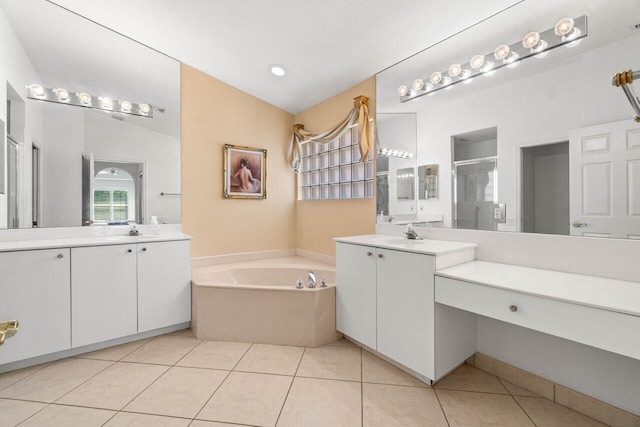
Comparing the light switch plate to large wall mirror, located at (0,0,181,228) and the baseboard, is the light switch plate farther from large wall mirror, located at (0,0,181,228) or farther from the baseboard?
large wall mirror, located at (0,0,181,228)

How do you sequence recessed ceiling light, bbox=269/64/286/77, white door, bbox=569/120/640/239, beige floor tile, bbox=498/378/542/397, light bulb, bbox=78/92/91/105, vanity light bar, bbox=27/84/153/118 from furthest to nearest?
1. recessed ceiling light, bbox=269/64/286/77
2. light bulb, bbox=78/92/91/105
3. vanity light bar, bbox=27/84/153/118
4. beige floor tile, bbox=498/378/542/397
5. white door, bbox=569/120/640/239

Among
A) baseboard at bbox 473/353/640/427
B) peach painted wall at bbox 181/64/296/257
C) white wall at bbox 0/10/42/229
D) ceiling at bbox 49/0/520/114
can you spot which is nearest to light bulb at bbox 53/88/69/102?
white wall at bbox 0/10/42/229

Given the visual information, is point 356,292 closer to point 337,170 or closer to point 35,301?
point 337,170

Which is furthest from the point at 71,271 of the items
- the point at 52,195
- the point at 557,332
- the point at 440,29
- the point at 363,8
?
the point at 440,29

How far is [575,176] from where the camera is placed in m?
1.44

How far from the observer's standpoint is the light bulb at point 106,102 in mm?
2391

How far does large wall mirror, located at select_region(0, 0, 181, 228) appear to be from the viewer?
79.1 inches

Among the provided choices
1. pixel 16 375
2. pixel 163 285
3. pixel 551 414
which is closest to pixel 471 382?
pixel 551 414

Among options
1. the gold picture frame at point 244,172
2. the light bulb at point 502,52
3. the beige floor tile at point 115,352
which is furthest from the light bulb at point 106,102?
the light bulb at point 502,52

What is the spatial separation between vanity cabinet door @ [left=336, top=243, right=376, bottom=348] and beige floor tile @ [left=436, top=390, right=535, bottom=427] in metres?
0.54

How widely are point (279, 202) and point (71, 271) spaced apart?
208 centimetres

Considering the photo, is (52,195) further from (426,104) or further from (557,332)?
(557,332)

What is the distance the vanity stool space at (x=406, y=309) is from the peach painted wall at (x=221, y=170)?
1.56m

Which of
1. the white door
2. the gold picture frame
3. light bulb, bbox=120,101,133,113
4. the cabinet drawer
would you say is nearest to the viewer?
the cabinet drawer
